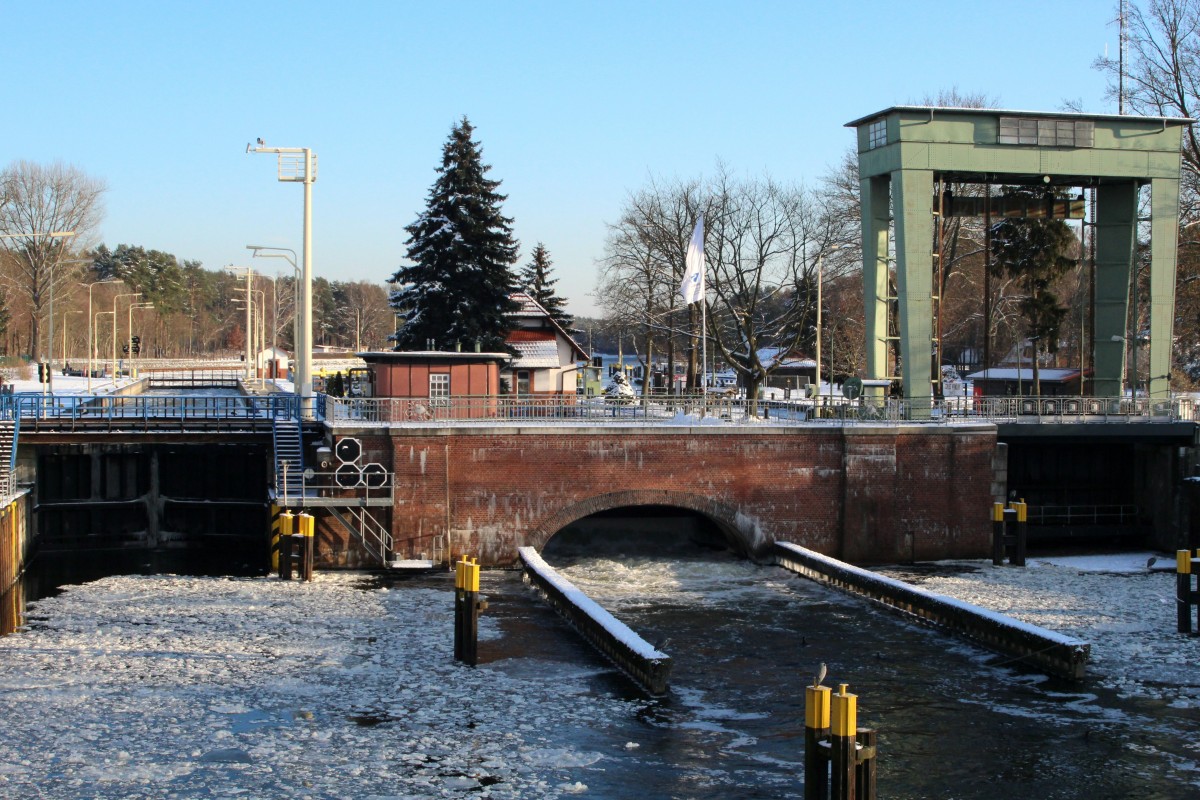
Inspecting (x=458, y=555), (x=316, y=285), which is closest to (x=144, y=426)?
(x=458, y=555)

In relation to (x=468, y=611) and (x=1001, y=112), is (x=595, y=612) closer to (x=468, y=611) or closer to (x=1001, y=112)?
(x=468, y=611)

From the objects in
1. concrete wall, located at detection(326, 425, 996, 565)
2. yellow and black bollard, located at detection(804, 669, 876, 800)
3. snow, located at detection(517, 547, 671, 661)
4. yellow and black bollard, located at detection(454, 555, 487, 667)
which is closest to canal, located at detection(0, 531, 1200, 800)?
yellow and black bollard, located at detection(454, 555, 487, 667)

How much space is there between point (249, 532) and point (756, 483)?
15.5 meters

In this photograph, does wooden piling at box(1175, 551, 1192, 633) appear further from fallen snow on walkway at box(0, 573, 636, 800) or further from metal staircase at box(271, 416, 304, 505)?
metal staircase at box(271, 416, 304, 505)

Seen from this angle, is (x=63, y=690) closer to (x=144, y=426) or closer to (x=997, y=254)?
(x=144, y=426)

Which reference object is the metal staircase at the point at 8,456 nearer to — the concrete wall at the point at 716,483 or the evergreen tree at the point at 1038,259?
the concrete wall at the point at 716,483

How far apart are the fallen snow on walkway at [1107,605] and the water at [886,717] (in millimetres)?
1402

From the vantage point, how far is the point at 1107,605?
25375 millimetres

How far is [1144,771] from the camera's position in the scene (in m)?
15.0

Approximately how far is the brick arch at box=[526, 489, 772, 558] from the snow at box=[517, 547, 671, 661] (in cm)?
108

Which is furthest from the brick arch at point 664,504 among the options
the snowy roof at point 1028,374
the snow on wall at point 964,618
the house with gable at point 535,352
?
the house with gable at point 535,352

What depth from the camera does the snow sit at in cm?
1884

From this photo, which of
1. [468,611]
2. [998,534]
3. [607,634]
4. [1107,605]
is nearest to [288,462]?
[468,611]

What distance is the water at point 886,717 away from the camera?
14.6m
